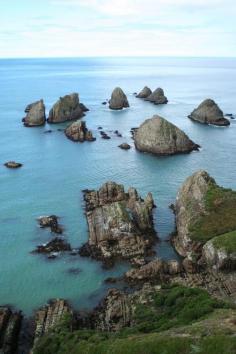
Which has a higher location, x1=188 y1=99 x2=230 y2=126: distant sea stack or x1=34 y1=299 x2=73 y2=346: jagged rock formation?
x1=188 y1=99 x2=230 y2=126: distant sea stack

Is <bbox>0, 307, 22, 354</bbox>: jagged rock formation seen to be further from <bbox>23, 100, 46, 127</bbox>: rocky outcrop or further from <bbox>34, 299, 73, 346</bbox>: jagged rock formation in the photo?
<bbox>23, 100, 46, 127</bbox>: rocky outcrop

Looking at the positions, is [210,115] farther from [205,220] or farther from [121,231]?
[121,231]

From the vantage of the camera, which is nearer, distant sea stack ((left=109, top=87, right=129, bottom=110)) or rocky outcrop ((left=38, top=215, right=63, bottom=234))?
rocky outcrop ((left=38, top=215, right=63, bottom=234))

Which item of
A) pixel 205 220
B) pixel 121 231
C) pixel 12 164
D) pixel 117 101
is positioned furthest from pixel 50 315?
pixel 117 101

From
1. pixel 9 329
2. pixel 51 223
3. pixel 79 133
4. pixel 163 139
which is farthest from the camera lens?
pixel 79 133

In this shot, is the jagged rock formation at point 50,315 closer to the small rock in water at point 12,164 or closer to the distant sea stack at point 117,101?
the small rock in water at point 12,164

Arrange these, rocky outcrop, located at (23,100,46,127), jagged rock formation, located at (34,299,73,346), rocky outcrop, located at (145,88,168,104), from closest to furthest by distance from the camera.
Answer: jagged rock formation, located at (34,299,73,346) → rocky outcrop, located at (23,100,46,127) → rocky outcrop, located at (145,88,168,104)

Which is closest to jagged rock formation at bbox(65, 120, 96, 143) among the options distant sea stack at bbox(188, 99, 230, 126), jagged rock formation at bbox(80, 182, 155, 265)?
distant sea stack at bbox(188, 99, 230, 126)
